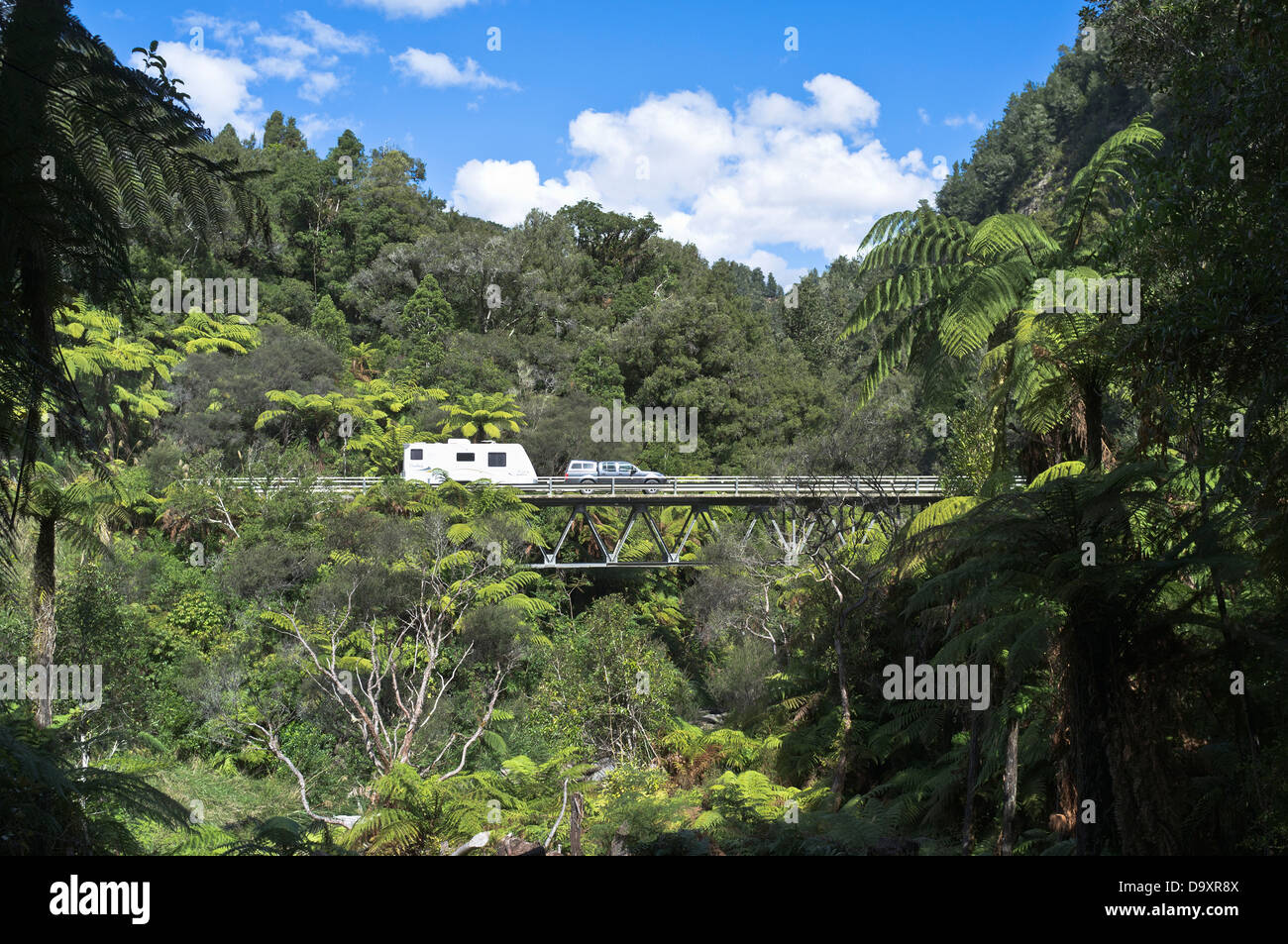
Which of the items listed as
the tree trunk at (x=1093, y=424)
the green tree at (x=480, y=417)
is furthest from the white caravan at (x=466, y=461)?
the tree trunk at (x=1093, y=424)

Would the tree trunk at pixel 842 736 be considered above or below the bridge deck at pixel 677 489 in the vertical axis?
below

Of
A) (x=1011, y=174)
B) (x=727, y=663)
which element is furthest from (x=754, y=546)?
(x=1011, y=174)

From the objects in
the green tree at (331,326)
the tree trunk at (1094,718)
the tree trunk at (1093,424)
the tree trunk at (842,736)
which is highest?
the green tree at (331,326)

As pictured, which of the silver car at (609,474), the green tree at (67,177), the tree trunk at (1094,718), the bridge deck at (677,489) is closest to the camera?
the green tree at (67,177)

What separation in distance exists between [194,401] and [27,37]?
3320 centimetres

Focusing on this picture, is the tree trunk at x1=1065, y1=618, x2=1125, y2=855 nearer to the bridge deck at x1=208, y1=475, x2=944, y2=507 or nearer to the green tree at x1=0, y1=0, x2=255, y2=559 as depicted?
the green tree at x1=0, y1=0, x2=255, y2=559
